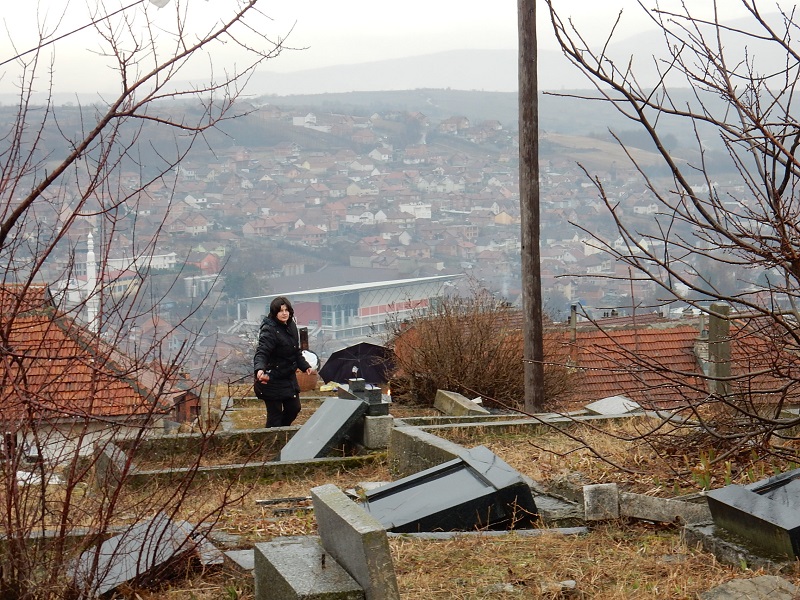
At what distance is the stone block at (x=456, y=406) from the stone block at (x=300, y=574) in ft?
25.3

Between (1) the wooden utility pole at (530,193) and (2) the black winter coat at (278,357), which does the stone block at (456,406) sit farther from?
(2) the black winter coat at (278,357)

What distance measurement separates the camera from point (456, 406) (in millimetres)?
13273

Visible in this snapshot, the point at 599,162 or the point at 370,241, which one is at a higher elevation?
the point at 599,162

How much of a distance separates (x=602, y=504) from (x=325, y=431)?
4.25 m

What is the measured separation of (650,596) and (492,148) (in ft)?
371

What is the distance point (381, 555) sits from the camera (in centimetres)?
426

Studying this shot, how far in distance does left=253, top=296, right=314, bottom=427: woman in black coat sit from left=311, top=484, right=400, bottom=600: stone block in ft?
20.3

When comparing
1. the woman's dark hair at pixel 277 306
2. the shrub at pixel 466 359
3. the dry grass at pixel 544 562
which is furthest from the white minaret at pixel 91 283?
the shrub at pixel 466 359

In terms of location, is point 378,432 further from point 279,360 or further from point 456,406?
point 456,406

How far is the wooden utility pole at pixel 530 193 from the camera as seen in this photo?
12.5 m

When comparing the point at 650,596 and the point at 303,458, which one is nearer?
the point at 650,596

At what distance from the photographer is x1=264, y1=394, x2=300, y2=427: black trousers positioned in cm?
1126

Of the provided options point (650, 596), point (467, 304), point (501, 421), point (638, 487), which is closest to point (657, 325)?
point (467, 304)

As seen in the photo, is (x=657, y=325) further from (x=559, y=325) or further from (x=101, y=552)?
(x=101, y=552)
